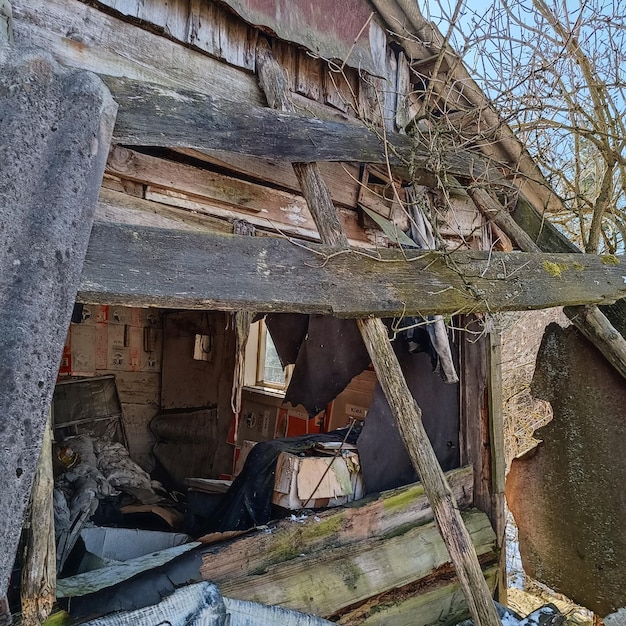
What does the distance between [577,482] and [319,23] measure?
350cm

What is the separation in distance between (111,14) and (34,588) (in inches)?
92.9

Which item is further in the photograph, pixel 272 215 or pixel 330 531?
pixel 330 531

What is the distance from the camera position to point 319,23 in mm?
3172

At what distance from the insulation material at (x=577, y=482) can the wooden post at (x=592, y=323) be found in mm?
268

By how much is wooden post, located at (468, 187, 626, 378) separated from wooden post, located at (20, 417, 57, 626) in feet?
8.97

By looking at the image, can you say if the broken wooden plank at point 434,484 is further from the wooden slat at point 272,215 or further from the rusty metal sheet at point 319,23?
the rusty metal sheet at point 319,23

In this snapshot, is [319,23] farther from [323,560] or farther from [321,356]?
[323,560]

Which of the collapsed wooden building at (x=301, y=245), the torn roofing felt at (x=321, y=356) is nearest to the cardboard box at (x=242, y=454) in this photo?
the collapsed wooden building at (x=301, y=245)

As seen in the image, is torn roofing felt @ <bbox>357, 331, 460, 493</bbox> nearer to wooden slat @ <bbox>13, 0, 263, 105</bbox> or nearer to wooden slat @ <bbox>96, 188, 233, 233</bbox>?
wooden slat @ <bbox>96, 188, 233, 233</bbox>

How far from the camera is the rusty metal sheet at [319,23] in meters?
2.81

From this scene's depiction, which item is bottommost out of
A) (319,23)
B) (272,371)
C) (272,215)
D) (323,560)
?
(323,560)

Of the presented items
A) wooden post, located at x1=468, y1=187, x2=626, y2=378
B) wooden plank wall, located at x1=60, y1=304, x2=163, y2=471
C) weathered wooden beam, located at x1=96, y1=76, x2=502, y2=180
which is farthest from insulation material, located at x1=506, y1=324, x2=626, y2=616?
wooden plank wall, located at x1=60, y1=304, x2=163, y2=471

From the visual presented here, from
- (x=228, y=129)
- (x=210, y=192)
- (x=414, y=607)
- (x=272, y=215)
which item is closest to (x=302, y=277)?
(x=228, y=129)

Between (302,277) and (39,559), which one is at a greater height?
(302,277)
